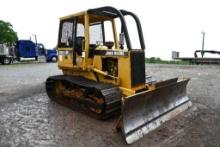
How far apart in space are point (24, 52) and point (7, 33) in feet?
69.5

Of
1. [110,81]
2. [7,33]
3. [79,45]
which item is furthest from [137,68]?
[7,33]

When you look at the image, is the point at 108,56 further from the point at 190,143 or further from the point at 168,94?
the point at 190,143

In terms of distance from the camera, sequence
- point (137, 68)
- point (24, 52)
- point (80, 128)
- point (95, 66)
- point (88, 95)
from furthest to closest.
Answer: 1. point (24, 52)
2. point (95, 66)
3. point (88, 95)
4. point (137, 68)
5. point (80, 128)

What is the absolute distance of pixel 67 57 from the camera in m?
6.74

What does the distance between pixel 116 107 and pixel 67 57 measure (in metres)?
2.14

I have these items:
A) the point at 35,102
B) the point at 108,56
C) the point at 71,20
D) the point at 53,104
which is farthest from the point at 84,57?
the point at 35,102

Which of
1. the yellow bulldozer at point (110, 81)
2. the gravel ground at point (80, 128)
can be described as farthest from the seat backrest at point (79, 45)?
the gravel ground at point (80, 128)

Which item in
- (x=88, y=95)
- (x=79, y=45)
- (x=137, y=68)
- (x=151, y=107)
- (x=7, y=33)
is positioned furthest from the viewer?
(x=7, y=33)

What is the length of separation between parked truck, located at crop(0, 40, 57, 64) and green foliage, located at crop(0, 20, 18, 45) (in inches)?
740

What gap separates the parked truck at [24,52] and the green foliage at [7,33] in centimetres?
1879

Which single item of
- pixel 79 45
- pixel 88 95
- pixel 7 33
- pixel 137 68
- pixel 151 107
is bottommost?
pixel 151 107

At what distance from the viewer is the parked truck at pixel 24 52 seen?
2447 cm

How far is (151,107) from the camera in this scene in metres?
5.27

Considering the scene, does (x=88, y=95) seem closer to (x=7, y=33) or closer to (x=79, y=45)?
(x=79, y=45)
